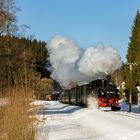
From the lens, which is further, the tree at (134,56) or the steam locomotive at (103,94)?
the tree at (134,56)

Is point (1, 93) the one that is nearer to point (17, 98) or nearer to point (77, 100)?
point (17, 98)

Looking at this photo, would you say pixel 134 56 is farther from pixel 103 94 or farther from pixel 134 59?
pixel 103 94

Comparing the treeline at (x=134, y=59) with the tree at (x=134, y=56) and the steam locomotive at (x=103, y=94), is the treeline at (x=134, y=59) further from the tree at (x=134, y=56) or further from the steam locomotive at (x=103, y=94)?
the steam locomotive at (x=103, y=94)

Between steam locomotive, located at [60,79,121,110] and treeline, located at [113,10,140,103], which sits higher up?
treeline, located at [113,10,140,103]

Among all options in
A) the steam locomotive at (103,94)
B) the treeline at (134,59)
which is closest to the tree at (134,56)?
the treeline at (134,59)

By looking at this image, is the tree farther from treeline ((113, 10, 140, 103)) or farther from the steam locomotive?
the steam locomotive

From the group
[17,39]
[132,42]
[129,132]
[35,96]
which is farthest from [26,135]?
[132,42]

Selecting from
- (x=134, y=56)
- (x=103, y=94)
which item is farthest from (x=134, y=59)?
(x=103, y=94)

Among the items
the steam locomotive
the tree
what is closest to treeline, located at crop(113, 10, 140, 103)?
the tree

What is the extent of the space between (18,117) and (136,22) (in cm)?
6035

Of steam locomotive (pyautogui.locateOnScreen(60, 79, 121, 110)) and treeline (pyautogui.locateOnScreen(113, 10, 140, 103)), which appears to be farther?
treeline (pyautogui.locateOnScreen(113, 10, 140, 103))

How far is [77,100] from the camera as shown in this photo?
182 feet

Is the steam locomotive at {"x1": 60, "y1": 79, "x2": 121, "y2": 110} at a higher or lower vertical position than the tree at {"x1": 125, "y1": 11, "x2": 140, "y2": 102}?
lower

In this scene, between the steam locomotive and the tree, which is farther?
the tree
